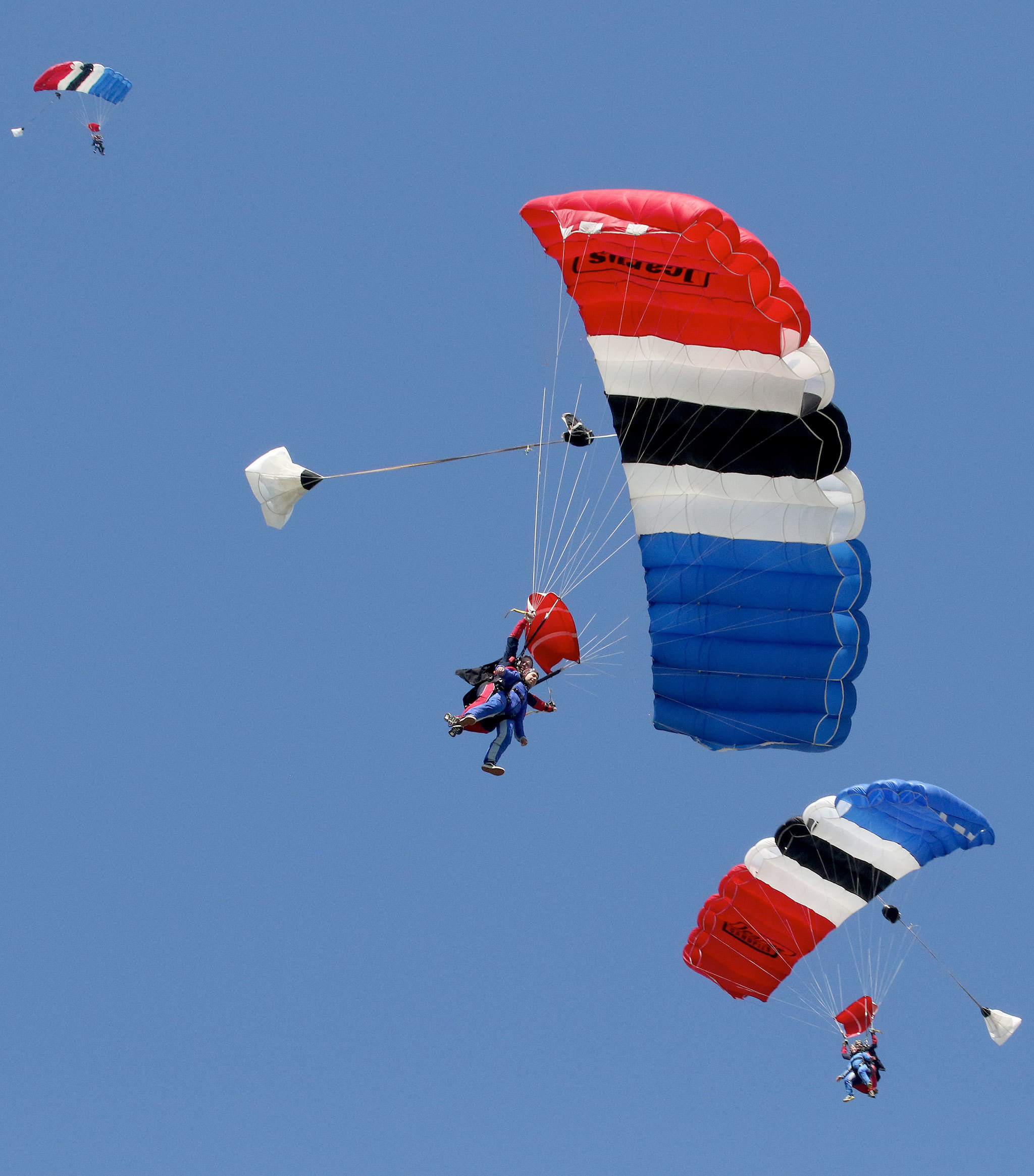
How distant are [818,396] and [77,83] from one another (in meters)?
18.1

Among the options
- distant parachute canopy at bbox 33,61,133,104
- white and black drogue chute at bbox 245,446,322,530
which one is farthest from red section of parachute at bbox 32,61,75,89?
white and black drogue chute at bbox 245,446,322,530

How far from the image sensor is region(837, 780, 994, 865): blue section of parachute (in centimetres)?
1517

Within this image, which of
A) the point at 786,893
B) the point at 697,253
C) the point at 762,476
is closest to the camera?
the point at 697,253

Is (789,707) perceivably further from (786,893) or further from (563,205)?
(563,205)

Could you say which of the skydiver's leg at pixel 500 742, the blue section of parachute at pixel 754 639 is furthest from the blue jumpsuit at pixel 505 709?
the blue section of parachute at pixel 754 639

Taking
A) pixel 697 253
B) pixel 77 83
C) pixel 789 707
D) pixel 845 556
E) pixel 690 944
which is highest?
pixel 77 83

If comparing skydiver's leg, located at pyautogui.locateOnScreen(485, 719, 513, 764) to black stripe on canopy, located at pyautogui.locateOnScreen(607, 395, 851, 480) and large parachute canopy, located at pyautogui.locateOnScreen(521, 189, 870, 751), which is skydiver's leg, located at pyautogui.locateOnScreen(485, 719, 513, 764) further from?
black stripe on canopy, located at pyautogui.locateOnScreen(607, 395, 851, 480)

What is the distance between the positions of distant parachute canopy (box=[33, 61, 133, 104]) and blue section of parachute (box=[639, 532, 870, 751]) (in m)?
16.8

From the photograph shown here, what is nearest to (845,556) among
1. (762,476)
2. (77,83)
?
(762,476)

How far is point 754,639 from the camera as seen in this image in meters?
15.8

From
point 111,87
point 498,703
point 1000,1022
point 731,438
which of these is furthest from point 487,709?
point 111,87

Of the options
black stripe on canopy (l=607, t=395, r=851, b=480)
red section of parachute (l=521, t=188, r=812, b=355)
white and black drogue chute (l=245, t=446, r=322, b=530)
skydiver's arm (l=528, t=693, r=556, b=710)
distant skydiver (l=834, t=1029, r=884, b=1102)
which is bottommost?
distant skydiver (l=834, t=1029, r=884, b=1102)

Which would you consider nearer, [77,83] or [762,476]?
[762,476]

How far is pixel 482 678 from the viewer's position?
15.1m
